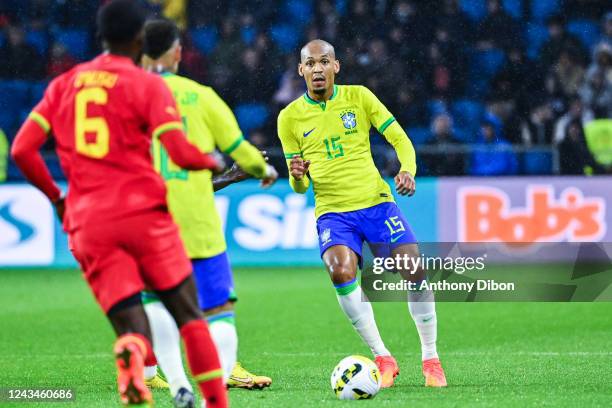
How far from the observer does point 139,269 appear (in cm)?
488

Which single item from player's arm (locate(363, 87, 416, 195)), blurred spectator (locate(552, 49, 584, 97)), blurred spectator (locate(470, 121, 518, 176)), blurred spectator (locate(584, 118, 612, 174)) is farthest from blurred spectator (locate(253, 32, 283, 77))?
player's arm (locate(363, 87, 416, 195))

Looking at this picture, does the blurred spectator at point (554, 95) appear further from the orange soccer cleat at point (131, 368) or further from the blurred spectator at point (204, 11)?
the orange soccer cleat at point (131, 368)

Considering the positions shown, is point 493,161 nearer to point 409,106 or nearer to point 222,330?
point 409,106

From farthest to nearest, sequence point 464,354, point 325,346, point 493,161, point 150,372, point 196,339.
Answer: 1. point 493,161
2. point 325,346
3. point 464,354
4. point 150,372
5. point 196,339

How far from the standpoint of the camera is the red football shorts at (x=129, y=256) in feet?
15.7

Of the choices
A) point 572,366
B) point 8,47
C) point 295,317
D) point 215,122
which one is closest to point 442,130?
point 295,317

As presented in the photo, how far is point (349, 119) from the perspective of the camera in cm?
762

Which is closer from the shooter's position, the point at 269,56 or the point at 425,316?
the point at 425,316

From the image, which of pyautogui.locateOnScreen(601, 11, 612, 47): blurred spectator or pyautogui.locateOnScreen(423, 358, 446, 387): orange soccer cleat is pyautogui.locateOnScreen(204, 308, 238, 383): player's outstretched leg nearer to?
pyautogui.locateOnScreen(423, 358, 446, 387): orange soccer cleat

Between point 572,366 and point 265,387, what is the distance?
2093mm

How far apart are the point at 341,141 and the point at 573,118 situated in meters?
9.18

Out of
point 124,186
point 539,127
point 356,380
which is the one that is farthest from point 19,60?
point 124,186

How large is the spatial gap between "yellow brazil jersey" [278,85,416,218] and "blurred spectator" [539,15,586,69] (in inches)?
425

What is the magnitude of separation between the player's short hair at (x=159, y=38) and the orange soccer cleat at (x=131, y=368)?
1.49m
